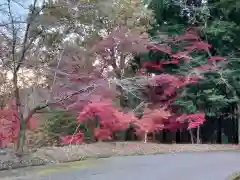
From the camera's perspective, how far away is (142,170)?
8.00 metres

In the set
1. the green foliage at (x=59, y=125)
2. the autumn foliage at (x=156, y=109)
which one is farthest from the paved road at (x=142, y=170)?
the green foliage at (x=59, y=125)

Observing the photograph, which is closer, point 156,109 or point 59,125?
point 156,109

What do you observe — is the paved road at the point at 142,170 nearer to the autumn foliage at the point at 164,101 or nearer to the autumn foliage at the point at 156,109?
Result: the autumn foliage at the point at 156,109

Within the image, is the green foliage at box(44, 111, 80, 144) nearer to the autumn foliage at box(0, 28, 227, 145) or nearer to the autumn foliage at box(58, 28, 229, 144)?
the autumn foliage at box(0, 28, 227, 145)

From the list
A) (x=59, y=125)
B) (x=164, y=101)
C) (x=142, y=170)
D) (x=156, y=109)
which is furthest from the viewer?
(x=164, y=101)

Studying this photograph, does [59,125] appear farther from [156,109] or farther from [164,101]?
[164,101]

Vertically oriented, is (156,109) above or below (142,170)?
above

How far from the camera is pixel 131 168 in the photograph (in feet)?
27.2

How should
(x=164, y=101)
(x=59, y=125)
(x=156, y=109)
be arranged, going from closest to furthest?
(x=156, y=109), (x=59, y=125), (x=164, y=101)

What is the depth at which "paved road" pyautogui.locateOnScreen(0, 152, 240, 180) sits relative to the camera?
710 cm

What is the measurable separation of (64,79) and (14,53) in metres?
2.09

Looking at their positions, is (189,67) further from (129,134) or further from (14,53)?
(14,53)

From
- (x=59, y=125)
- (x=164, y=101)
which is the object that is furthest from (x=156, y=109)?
(x=59, y=125)

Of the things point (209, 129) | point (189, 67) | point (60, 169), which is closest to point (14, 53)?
point (60, 169)
